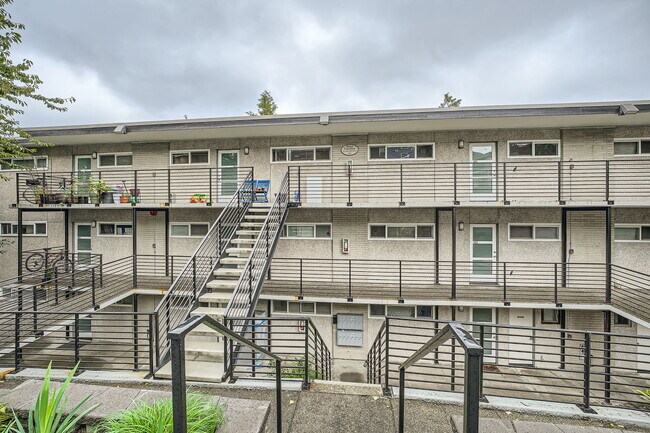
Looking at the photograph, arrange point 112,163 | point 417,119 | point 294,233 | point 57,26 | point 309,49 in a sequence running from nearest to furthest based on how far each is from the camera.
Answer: point 417,119 → point 294,233 → point 112,163 → point 57,26 → point 309,49

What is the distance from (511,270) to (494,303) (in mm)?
1695

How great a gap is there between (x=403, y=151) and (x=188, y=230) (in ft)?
24.9

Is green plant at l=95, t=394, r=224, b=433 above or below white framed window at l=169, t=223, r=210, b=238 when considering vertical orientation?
below

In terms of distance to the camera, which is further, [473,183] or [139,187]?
[139,187]

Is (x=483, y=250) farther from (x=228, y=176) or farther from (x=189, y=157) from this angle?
(x=189, y=157)

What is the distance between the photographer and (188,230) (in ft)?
29.8

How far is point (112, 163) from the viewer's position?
955 centimetres

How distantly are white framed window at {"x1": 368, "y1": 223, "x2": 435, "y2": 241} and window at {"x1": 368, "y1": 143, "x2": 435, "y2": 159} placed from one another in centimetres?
217

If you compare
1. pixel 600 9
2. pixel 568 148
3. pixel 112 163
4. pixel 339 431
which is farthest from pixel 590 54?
pixel 112 163

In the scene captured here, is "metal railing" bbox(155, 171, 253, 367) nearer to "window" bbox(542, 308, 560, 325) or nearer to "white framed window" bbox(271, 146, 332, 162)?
"white framed window" bbox(271, 146, 332, 162)

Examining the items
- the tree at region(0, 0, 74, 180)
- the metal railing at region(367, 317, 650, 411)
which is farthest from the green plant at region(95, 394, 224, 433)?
the tree at region(0, 0, 74, 180)

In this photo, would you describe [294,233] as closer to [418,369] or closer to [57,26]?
[418,369]

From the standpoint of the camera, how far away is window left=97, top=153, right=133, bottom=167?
947 cm

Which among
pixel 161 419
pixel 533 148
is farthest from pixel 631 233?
pixel 161 419
